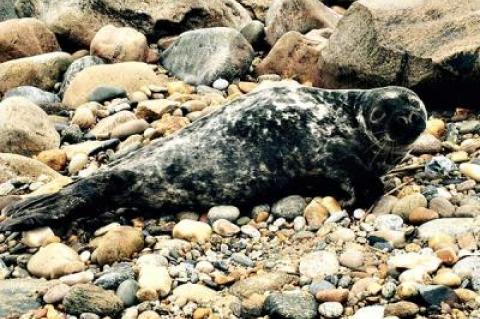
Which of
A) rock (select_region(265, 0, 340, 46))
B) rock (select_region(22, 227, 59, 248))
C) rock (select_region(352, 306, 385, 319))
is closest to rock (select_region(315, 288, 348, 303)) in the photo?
rock (select_region(352, 306, 385, 319))

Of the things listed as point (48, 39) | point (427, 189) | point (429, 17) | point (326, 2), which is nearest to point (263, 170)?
point (427, 189)

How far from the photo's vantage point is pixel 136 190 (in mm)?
5000

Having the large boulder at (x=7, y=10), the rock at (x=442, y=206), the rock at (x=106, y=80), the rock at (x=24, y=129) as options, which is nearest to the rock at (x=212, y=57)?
the rock at (x=106, y=80)

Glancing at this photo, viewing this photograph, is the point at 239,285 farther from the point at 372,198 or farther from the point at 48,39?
the point at 48,39

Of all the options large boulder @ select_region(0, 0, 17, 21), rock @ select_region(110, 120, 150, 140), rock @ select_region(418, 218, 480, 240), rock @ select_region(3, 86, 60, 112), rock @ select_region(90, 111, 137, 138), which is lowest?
large boulder @ select_region(0, 0, 17, 21)

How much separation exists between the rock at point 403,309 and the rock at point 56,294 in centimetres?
177

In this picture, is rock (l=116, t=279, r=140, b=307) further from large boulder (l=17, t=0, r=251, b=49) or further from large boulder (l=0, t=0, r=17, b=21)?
large boulder (l=0, t=0, r=17, b=21)

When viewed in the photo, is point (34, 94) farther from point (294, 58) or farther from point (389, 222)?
point (389, 222)

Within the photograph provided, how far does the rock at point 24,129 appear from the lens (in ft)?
21.6

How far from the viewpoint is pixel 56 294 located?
3.92m

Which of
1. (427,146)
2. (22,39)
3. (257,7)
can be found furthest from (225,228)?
(257,7)

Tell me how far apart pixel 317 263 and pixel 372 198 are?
949 mm

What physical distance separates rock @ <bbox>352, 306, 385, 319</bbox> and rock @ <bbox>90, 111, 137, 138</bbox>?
4.01 m

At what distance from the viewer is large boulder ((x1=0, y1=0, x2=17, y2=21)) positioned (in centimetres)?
1296
